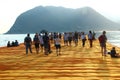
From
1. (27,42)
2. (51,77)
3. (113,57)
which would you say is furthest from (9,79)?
(27,42)

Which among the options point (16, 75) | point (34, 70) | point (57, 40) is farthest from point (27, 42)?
point (16, 75)

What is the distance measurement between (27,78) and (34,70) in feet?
10.5

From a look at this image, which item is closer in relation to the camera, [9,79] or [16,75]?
[9,79]

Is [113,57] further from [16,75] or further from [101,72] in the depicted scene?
[16,75]

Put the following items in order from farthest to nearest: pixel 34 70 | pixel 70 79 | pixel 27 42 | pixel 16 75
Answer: pixel 27 42, pixel 34 70, pixel 16 75, pixel 70 79

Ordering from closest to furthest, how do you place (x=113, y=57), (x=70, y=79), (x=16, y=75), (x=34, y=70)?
(x=70, y=79) → (x=16, y=75) → (x=34, y=70) → (x=113, y=57)

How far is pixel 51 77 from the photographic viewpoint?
16.3 metres

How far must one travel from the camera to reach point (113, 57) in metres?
27.1

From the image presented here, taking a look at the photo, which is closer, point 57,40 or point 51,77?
point 51,77

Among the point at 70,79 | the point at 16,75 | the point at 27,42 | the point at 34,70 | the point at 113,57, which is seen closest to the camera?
the point at 70,79

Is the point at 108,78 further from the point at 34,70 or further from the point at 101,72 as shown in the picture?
the point at 34,70

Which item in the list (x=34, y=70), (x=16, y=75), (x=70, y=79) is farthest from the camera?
(x=34, y=70)

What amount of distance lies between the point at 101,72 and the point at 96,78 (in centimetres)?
224

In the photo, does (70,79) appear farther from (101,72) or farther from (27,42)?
(27,42)
